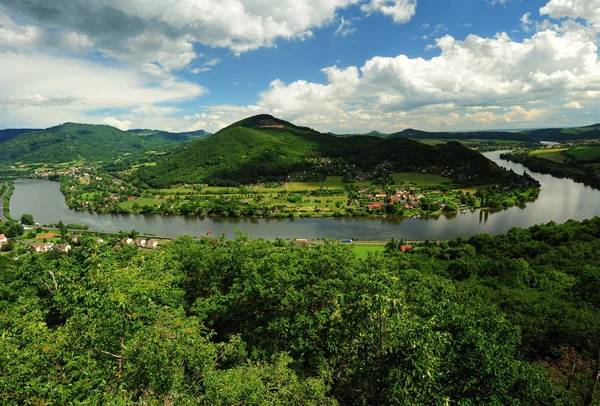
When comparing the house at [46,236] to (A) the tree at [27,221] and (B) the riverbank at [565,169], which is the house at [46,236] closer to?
(A) the tree at [27,221]

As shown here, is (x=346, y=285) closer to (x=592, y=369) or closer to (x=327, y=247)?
(x=327, y=247)

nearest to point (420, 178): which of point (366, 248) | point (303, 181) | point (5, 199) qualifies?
point (303, 181)

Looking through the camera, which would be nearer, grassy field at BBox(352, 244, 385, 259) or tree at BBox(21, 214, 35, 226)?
grassy field at BBox(352, 244, 385, 259)

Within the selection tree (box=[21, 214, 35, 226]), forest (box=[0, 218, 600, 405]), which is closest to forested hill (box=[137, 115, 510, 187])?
tree (box=[21, 214, 35, 226])

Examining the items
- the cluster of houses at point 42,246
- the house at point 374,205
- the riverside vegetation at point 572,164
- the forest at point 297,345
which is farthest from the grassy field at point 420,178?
the cluster of houses at point 42,246

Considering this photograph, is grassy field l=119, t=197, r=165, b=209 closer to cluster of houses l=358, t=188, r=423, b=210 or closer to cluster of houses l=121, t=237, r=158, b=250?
cluster of houses l=121, t=237, r=158, b=250

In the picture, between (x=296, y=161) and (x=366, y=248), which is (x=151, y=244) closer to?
(x=366, y=248)
